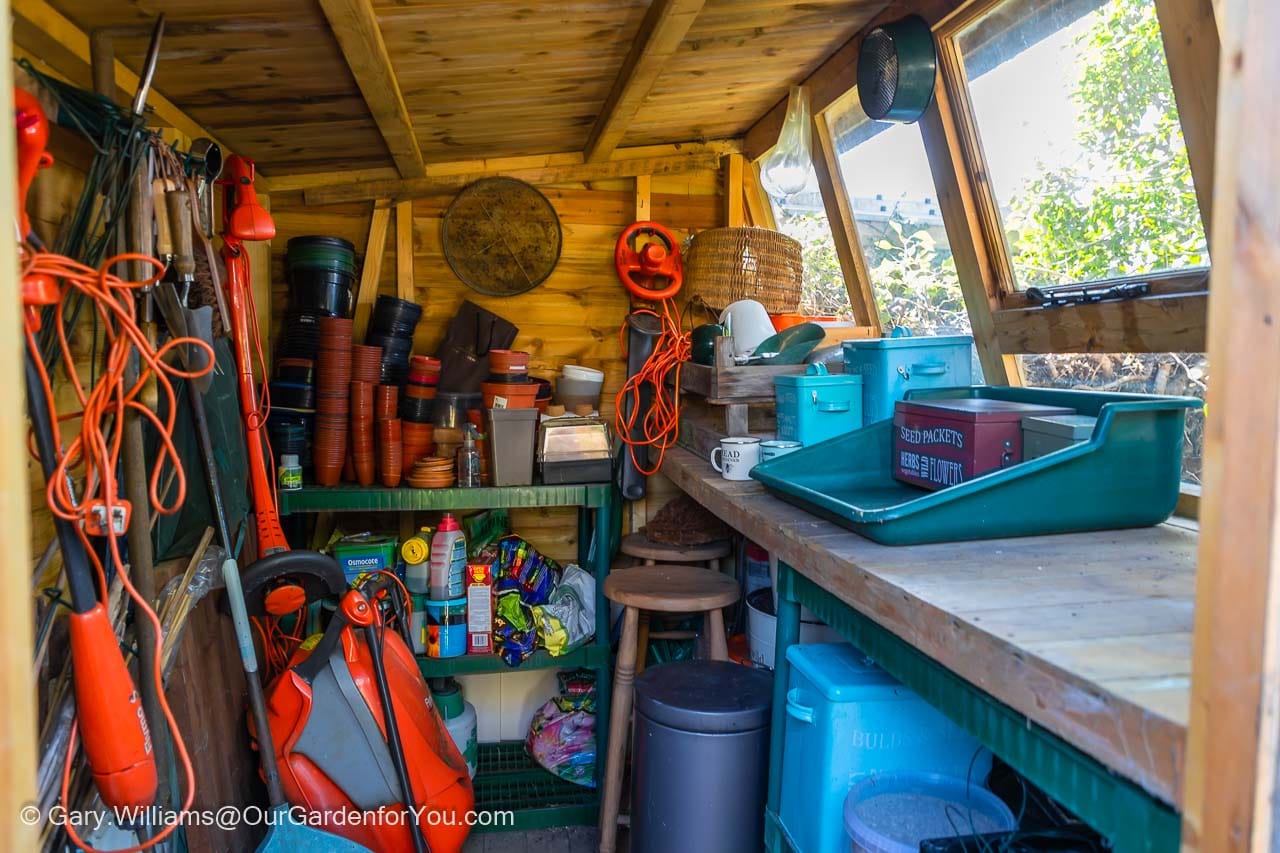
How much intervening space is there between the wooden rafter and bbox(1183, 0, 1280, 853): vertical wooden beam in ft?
9.95

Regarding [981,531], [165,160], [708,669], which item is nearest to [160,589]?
[165,160]

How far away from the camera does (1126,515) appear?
1.57 metres

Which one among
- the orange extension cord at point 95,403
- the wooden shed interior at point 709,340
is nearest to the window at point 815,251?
the wooden shed interior at point 709,340

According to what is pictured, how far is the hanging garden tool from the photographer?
310cm

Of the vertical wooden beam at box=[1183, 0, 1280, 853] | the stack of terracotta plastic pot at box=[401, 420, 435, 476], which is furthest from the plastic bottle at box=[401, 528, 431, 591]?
the vertical wooden beam at box=[1183, 0, 1280, 853]

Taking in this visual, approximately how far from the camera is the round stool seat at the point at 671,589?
256 cm

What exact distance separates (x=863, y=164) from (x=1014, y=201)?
83 cm

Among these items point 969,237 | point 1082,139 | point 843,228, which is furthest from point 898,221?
point 1082,139

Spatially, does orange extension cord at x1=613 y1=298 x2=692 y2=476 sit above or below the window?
below

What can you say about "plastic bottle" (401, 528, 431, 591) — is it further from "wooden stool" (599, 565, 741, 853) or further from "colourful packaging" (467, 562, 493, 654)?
"wooden stool" (599, 565, 741, 853)

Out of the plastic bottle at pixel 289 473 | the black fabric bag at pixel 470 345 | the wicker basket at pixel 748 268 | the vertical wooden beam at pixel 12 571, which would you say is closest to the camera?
the vertical wooden beam at pixel 12 571

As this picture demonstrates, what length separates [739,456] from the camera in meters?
2.34

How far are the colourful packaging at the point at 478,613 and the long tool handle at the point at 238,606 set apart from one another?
86 centimetres

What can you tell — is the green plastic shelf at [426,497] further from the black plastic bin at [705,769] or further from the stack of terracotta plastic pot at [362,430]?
the black plastic bin at [705,769]
